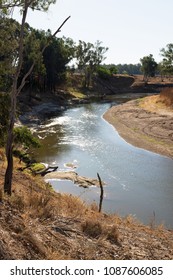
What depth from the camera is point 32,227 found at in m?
9.88

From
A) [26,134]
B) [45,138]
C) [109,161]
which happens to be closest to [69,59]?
[45,138]

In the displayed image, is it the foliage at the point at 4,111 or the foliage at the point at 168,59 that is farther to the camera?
the foliage at the point at 168,59

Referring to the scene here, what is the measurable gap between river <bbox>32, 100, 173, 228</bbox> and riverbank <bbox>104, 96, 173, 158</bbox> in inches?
55.5

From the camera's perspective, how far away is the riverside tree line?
13781 mm

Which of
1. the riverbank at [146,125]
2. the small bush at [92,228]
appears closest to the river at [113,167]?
the riverbank at [146,125]

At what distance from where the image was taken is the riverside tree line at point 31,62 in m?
13.8

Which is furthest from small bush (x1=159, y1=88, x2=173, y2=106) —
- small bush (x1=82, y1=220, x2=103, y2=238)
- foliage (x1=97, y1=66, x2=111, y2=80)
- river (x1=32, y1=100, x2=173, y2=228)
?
small bush (x1=82, y1=220, x2=103, y2=238)

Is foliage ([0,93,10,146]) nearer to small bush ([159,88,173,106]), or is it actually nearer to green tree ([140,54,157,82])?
small bush ([159,88,173,106])

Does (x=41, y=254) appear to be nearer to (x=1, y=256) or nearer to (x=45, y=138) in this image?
(x=1, y=256)

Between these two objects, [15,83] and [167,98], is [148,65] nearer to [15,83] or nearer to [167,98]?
[167,98]

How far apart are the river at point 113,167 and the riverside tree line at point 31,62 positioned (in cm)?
661

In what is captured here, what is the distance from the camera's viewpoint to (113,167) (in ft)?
97.5

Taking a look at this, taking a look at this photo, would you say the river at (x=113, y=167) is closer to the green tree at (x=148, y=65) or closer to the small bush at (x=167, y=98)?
the small bush at (x=167, y=98)

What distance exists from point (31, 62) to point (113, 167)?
104 feet
